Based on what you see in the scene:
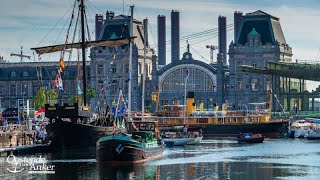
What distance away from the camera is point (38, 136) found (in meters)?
125

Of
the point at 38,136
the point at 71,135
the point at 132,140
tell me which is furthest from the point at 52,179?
the point at 38,136

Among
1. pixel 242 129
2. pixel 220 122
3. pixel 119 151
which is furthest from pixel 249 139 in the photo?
pixel 119 151

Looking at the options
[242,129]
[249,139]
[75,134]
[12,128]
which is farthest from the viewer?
[242,129]

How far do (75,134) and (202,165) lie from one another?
24243 millimetres

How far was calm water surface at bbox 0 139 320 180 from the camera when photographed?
85.9m

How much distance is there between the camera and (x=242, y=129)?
16462cm

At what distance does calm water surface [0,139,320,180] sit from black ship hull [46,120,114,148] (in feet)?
4.31

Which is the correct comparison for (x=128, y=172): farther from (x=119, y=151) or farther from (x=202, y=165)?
(x=202, y=165)

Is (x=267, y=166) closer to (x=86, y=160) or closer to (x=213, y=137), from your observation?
(x=86, y=160)

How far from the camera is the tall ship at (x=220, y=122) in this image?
164500 millimetres

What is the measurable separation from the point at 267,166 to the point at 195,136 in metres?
39.4

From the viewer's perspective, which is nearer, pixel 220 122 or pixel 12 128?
pixel 12 128

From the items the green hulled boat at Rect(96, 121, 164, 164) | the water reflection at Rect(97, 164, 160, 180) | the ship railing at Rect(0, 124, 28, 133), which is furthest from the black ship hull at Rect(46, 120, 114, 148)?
the water reflection at Rect(97, 164, 160, 180)

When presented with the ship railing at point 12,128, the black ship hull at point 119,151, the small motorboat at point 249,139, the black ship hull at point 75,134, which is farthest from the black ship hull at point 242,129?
the black ship hull at point 119,151
